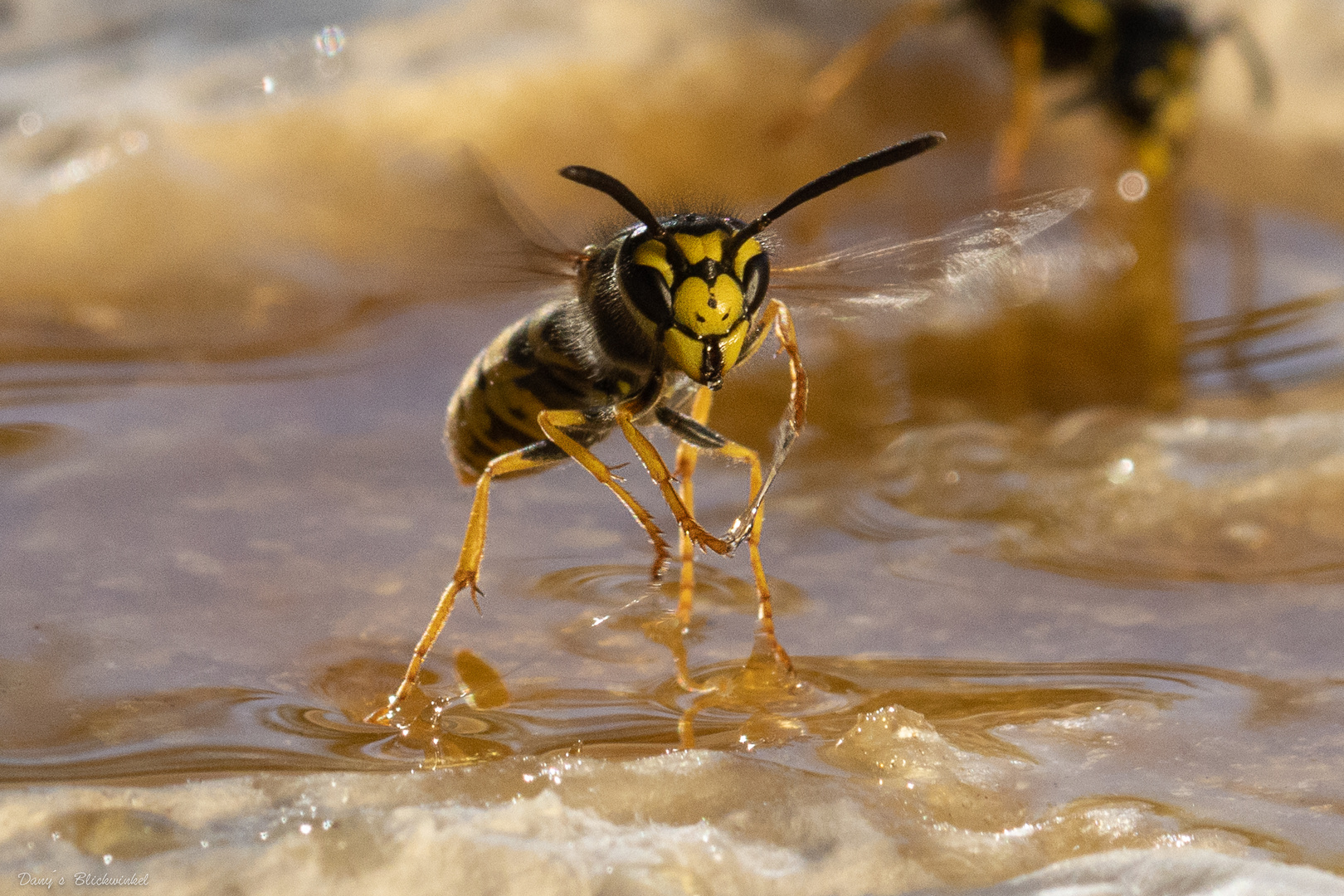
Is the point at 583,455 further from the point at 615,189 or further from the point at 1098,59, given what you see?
the point at 1098,59

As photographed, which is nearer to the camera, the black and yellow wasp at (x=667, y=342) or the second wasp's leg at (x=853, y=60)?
the black and yellow wasp at (x=667, y=342)

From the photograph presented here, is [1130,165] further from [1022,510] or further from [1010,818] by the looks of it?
[1010,818]

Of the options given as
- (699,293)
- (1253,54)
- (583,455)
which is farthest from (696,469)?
(1253,54)

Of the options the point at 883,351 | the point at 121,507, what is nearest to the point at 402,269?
the point at 883,351

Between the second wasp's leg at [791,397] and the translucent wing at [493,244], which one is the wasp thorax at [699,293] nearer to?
the second wasp's leg at [791,397]

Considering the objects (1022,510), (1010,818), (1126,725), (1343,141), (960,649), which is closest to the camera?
(1010,818)

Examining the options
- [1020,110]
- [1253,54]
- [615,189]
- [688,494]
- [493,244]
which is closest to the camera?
[615,189]

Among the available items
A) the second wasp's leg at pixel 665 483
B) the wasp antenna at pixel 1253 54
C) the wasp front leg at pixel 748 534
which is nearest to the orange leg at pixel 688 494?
the wasp front leg at pixel 748 534
